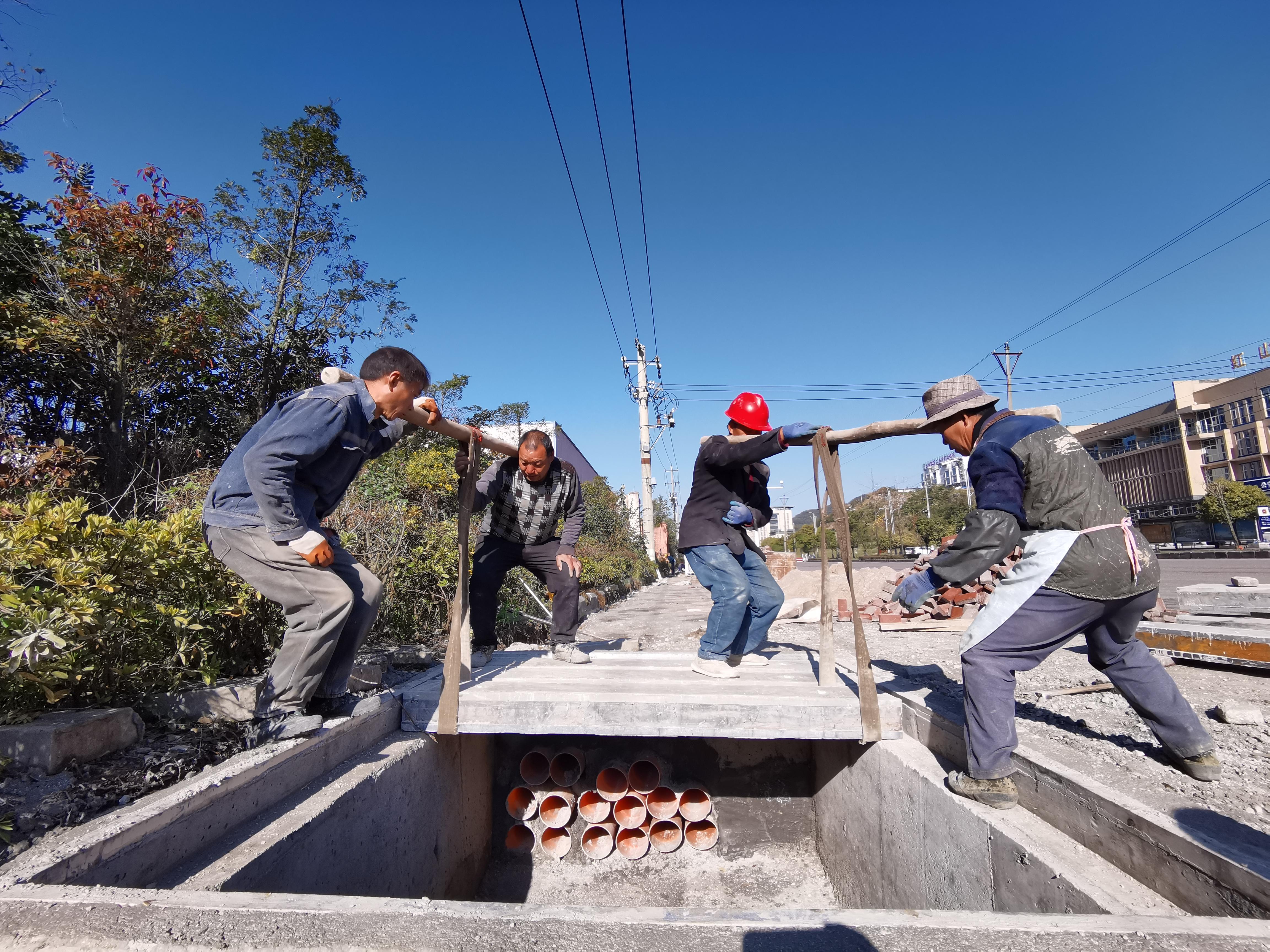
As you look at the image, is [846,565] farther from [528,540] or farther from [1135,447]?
[1135,447]

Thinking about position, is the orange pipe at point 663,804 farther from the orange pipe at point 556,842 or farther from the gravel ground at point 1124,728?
the gravel ground at point 1124,728

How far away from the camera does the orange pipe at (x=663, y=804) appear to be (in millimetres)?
4000

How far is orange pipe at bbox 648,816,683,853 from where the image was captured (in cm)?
400

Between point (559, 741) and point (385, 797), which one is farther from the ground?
point (385, 797)

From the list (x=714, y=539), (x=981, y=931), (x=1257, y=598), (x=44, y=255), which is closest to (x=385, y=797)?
(x=714, y=539)

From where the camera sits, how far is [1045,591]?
7.56ft

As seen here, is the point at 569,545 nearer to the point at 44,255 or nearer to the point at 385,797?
the point at 385,797

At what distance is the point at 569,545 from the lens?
4.12 m

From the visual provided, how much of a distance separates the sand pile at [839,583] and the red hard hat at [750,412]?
22.4ft

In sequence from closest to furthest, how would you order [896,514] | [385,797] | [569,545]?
[385,797] → [569,545] → [896,514]

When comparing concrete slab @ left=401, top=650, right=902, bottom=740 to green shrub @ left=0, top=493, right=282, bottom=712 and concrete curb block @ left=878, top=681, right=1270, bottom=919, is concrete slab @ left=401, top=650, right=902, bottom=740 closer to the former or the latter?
concrete curb block @ left=878, top=681, right=1270, bottom=919

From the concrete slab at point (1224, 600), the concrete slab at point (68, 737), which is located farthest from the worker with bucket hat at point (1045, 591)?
the concrete slab at point (1224, 600)

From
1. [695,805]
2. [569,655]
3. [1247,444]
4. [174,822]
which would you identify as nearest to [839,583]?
[695,805]

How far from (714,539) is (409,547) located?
3.36m
